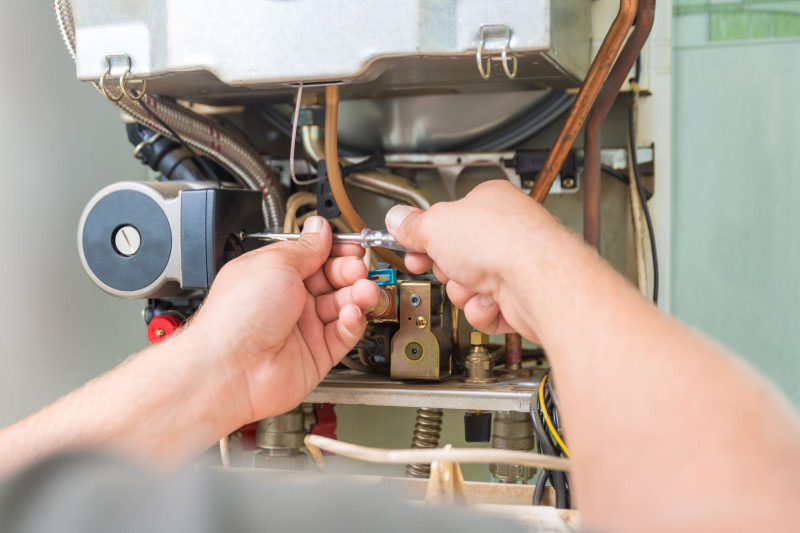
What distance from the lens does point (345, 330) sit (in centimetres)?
94

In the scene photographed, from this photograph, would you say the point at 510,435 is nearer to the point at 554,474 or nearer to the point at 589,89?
the point at 554,474

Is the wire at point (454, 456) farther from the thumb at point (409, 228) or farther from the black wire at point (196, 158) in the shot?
the black wire at point (196, 158)

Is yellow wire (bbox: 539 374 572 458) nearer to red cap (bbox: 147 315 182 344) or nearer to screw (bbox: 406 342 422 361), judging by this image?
screw (bbox: 406 342 422 361)

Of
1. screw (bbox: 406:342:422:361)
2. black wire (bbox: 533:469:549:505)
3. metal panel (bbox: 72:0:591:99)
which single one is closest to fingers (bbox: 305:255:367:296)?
screw (bbox: 406:342:422:361)

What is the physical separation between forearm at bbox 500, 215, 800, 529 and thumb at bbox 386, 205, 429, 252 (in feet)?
0.84

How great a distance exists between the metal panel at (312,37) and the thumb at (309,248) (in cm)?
20

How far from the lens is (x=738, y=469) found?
1.18 ft

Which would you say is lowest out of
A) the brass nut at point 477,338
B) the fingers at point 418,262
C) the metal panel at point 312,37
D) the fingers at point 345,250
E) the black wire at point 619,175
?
the brass nut at point 477,338

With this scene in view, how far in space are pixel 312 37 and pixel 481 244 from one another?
32 centimetres

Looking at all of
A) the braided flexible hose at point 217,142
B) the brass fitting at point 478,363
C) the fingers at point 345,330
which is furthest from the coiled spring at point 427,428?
the braided flexible hose at point 217,142

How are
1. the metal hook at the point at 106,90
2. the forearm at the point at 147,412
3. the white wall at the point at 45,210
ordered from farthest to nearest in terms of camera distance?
1. the white wall at the point at 45,210
2. the metal hook at the point at 106,90
3. the forearm at the point at 147,412

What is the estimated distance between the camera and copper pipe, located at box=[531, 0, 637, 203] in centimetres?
92

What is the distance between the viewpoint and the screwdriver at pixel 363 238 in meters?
0.92

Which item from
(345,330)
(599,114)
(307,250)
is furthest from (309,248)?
(599,114)
